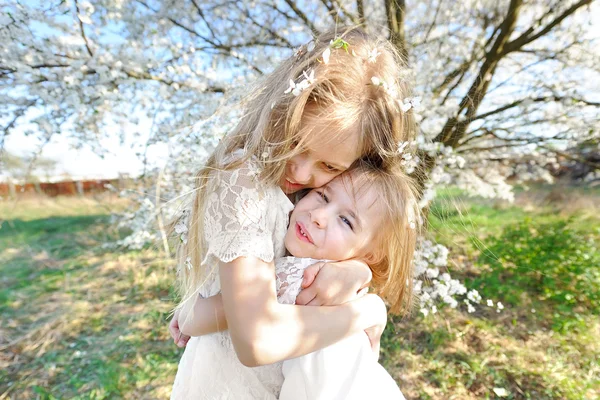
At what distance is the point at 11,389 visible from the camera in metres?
3.02

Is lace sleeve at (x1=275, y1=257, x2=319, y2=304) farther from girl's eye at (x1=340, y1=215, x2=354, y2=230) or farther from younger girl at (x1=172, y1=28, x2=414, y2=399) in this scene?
girl's eye at (x1=340, y1=215, x2=354, y2=230)

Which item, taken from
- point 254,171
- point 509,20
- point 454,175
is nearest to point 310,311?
point 254,171

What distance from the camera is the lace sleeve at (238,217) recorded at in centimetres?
96

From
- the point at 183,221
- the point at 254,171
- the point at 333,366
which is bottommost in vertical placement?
the point at 333,366

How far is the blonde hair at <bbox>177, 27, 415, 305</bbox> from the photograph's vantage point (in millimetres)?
1071

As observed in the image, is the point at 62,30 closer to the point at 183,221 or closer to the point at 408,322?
the point at 183,221

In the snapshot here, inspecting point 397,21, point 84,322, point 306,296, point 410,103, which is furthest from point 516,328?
point 84,322

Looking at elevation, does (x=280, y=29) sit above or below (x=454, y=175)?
above

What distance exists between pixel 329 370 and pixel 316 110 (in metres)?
0.73

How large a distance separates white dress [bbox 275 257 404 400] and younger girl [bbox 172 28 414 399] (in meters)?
0.06

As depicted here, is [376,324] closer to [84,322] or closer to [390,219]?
[390,219]

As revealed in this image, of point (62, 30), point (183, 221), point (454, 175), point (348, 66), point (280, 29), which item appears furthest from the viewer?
point (454, 175)

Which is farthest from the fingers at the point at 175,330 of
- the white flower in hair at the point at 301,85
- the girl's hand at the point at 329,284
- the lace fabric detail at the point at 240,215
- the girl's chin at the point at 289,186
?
the white flower in hair at the point at 301,85

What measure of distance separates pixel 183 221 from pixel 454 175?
453cm
